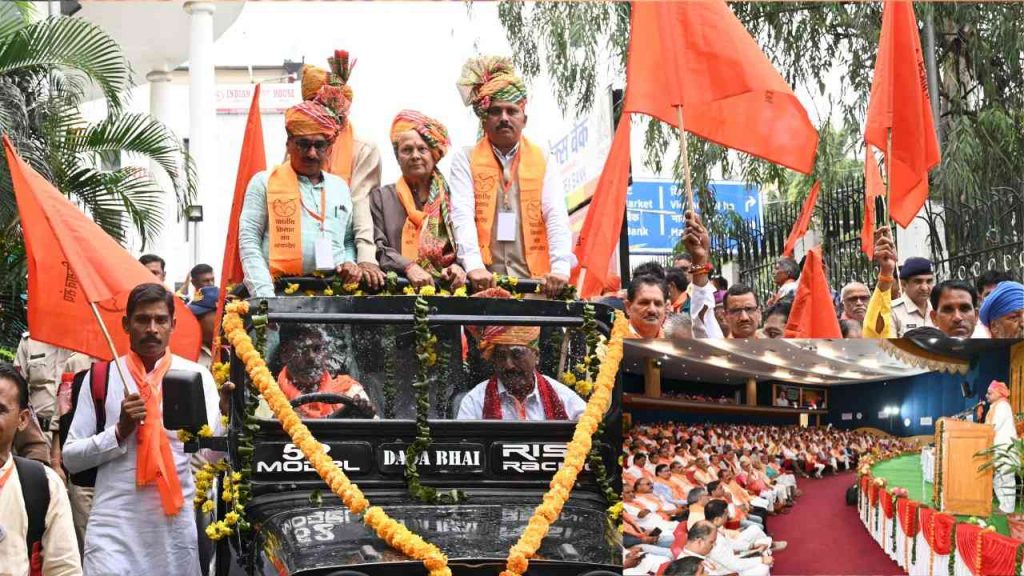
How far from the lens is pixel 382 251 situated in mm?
7781

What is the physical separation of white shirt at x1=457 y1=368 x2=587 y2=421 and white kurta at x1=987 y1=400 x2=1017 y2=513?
205cm

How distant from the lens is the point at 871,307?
7.36 m

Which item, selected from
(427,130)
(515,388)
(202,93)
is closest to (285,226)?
(427,130)

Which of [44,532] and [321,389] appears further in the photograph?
[321,389]

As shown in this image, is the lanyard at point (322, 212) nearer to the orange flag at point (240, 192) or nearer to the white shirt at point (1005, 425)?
the orange flag at point (240, 192)

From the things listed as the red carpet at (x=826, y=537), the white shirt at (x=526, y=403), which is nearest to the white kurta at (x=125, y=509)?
the white shirt at (x=526, y=403)

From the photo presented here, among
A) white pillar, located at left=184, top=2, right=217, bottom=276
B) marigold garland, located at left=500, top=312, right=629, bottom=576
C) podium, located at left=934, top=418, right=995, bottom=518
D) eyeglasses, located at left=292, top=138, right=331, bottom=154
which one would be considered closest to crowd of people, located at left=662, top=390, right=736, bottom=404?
podium, located at left=934, top=418, right=995, bottom=518

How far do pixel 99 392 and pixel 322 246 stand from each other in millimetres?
1291

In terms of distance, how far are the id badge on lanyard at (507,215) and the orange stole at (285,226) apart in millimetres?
1047

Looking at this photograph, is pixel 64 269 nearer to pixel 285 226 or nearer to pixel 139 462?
Answer: pixel 285 226

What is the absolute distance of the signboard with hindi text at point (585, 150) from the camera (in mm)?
13828

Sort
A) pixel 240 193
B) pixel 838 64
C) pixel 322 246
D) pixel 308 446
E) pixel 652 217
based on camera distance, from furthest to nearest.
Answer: pixel 652 217 → pixel 838 64 → pixel 240 193 → pixel 322 246 → pixel 308 446

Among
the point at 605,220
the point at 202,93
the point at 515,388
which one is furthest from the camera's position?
the point at 202,93

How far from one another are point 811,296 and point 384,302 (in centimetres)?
222
